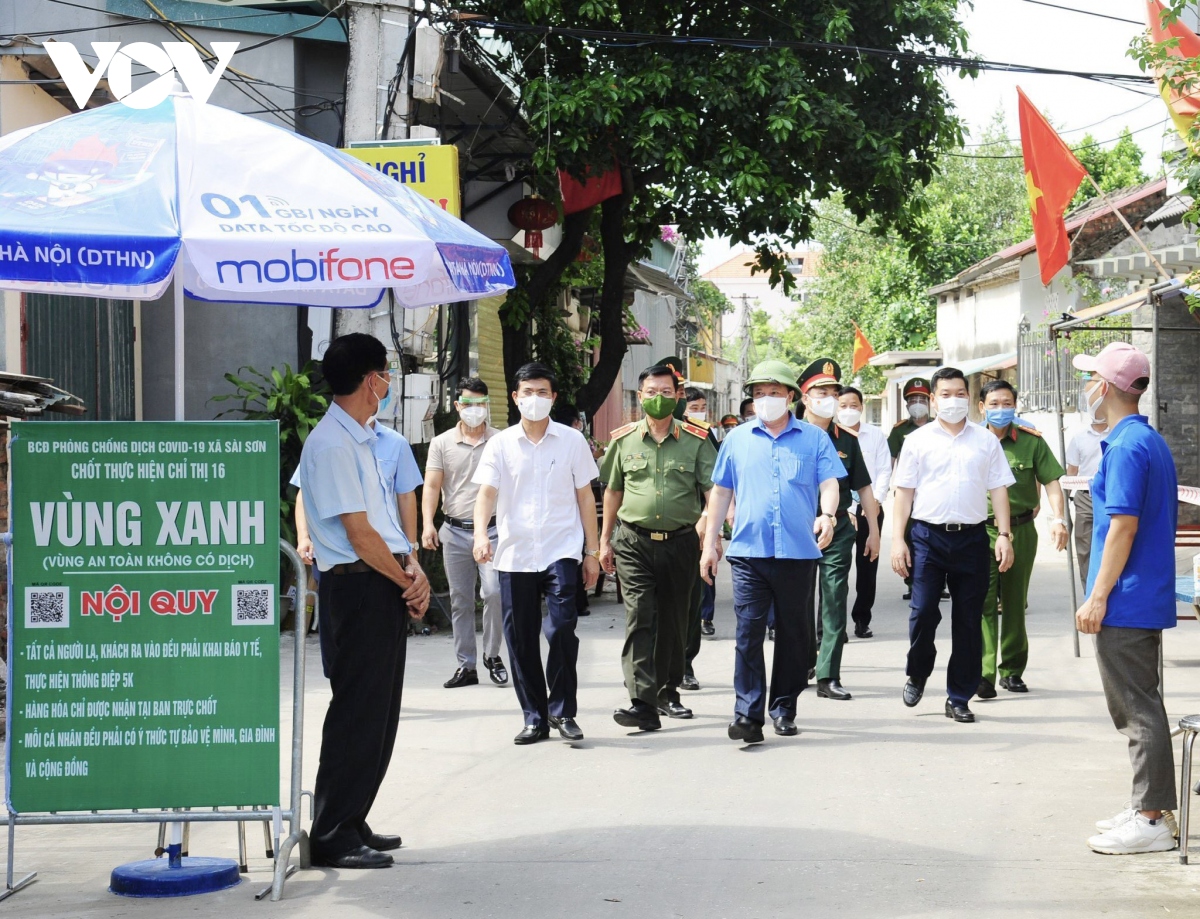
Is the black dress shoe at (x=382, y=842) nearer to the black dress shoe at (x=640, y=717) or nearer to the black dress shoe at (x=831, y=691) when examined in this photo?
the black dress shoe at (x=640, y=717)

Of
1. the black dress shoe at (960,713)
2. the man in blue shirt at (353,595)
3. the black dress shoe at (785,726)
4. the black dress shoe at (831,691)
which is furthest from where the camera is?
the black dress shoe at (831,691)

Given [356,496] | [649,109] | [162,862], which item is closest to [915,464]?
[356,496]

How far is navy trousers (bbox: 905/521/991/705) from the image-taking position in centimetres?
824

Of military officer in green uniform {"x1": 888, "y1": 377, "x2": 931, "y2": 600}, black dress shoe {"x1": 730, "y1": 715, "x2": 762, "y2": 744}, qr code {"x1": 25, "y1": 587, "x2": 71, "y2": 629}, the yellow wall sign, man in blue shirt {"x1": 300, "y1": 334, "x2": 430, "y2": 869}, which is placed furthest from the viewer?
military officer in green uniform {"x1": 888, "y1": 377, "x2": 931, "y2": 600}

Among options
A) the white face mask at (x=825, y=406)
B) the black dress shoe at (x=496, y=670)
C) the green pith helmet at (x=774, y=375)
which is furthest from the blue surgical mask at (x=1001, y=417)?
the black dress shoe at (x=496, y=670)

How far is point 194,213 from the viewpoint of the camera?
4691mm

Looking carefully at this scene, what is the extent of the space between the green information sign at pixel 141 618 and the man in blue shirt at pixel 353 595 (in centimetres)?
28

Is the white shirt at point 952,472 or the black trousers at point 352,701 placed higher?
the white shirt at point 952,472

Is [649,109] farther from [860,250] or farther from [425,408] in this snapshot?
[860,250]

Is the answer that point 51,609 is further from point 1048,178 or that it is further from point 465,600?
point 1048,178

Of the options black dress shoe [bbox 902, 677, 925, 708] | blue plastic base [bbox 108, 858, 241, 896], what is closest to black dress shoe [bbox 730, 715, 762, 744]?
black dress shoe [bbox 902, 677, 925, 708]

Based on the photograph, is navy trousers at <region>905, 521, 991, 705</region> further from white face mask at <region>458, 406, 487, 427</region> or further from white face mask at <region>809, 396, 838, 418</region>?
white face mask at <region>458, 406, 487, 427</region>

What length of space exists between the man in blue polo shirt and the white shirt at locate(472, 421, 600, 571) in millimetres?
3137

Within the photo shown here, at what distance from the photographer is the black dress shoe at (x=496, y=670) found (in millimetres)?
9672
